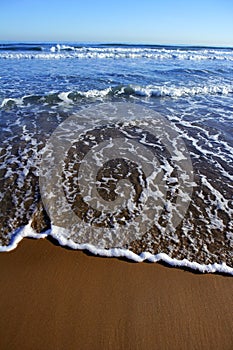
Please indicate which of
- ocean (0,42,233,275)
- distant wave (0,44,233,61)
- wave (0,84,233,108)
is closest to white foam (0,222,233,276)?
ocean (0,42,233,275)

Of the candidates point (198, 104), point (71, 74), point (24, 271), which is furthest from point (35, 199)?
point (71, 74)

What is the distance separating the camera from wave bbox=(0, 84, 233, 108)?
9680 mm

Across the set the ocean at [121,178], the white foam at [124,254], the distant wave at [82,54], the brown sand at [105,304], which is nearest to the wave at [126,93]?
the ocean at [121,178]

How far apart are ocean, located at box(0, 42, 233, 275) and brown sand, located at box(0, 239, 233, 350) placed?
0.70ft

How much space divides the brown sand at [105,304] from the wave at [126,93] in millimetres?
7364

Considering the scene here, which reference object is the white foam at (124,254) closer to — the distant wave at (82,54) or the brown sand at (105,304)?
the brown sand at (105,304)

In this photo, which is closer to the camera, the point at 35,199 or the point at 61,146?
the point at 35,199

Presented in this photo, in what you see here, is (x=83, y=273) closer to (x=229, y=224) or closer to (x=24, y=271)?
(x=24, y=271)

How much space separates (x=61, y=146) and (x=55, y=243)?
3088mm

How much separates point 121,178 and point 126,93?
780 cm

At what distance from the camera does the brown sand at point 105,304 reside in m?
2.39

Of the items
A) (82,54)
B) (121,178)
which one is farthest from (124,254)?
(82,54)

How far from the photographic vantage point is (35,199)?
415 cm

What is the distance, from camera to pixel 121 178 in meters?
4.86
